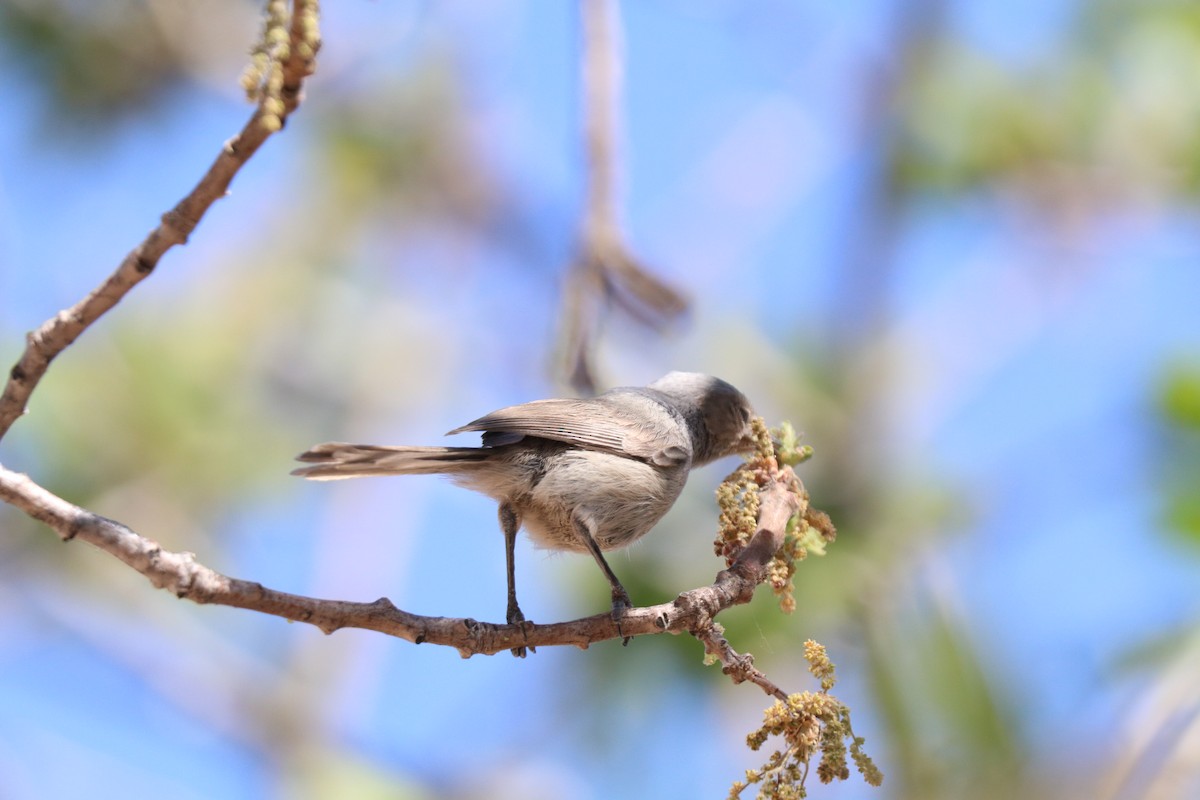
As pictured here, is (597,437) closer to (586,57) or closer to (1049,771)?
(586,57)

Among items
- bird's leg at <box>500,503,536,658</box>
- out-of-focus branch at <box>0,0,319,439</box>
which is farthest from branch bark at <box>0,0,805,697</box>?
bird's leg at <box>500,503,536,658</box>

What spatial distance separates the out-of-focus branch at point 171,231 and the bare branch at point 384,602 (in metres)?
0.22

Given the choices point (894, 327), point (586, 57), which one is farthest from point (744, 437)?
point (894, 327)

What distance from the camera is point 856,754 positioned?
2682 mm

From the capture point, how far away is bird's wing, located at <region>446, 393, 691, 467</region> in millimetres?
4449

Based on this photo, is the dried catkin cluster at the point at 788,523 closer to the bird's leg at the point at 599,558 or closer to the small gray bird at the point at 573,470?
the bird's leg at the point at 599,558

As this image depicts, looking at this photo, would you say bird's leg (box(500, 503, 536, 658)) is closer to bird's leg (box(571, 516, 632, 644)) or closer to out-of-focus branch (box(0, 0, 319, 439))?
bird's leg (box(571, 516, 632, 644))

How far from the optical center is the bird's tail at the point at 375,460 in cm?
343

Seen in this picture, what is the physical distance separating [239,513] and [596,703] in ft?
8.69

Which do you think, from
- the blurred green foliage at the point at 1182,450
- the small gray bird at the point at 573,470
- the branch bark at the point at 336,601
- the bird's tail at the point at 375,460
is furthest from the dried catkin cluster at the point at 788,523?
the blurred green foliage at the point at 1182,450

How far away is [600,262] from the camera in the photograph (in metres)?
3.71

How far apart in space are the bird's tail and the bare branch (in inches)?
28.2

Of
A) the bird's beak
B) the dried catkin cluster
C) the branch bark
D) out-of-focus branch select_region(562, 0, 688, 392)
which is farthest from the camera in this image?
the bird's beak

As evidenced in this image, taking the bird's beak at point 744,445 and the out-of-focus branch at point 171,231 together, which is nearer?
the out-of-focus branch at point 171,231
